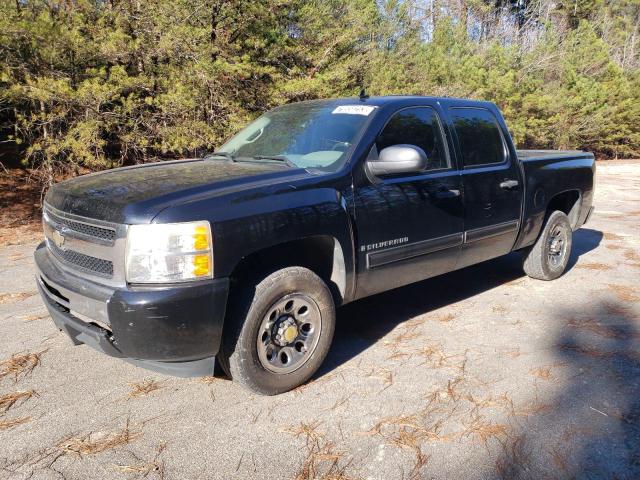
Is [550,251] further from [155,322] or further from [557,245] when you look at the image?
[155,322]

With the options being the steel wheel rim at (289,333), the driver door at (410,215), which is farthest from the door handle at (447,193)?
the steel wheel rim at (289,333)

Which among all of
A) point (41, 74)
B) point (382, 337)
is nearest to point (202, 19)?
point (41, 74)

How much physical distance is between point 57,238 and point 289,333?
1594 mm

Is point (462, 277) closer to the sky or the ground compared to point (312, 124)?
closer to the ground

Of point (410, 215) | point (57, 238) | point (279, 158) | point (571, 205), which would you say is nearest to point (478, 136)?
point (410, 215)

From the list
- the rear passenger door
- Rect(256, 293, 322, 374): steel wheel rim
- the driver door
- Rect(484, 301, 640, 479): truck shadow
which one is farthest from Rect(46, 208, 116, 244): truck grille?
the rear passenger door

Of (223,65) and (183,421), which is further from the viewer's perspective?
(223,65)

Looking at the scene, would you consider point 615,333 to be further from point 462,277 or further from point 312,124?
point 312,124

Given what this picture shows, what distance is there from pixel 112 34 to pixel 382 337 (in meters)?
7.19

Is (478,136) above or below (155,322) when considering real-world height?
above

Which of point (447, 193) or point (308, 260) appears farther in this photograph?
point (447, 193)

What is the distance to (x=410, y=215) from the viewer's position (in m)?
3.92

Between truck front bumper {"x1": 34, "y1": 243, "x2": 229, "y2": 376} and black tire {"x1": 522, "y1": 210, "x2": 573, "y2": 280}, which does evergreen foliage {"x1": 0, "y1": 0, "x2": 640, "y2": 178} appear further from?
truck front bumper {"x1": 34, "y1": 243, "x2": 229, "y2": 376}

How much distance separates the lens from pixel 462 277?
6125mm
